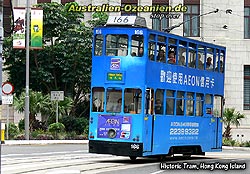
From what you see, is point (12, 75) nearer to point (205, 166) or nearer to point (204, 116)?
point (204, 116)

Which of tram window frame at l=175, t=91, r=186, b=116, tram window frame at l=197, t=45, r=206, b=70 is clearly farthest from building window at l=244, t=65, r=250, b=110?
tram window frame at l=175, t=91, r=186, b=116

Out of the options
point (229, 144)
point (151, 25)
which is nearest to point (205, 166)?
point (229, 144)

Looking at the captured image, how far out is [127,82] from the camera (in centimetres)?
2294

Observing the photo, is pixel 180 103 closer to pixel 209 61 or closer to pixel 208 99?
pixel 208 99

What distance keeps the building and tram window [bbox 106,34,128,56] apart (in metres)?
31.1

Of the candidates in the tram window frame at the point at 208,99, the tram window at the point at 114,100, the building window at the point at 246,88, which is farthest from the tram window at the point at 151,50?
the building window at the point at 246,88

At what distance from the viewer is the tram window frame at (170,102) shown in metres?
24.1

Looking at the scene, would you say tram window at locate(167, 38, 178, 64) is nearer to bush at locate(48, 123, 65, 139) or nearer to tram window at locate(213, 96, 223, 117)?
tram window at locate(213, 96, 223, 117)

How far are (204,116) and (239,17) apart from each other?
30.3 m

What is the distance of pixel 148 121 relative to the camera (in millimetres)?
23172

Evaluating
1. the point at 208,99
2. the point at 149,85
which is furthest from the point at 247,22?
the point at 149,85

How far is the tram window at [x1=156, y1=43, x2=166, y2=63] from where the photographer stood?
78.1ft

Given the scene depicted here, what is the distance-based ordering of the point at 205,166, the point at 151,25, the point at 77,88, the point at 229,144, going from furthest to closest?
the point at 151,25 → the point at 77,88 → the point at 229,144 → the point at 205,166

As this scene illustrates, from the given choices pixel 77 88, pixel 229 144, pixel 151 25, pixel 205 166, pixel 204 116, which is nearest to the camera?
pixel 205 166
